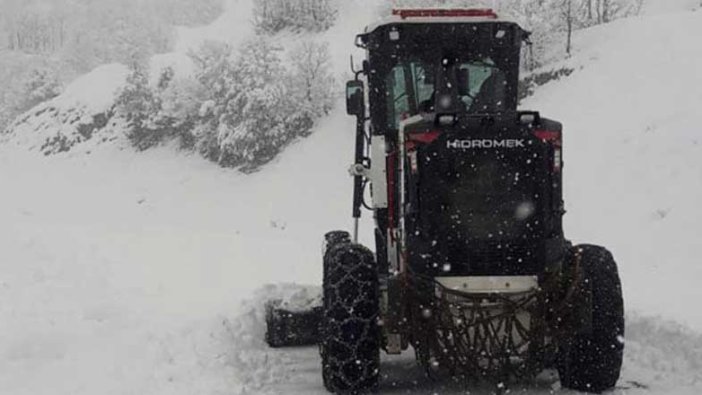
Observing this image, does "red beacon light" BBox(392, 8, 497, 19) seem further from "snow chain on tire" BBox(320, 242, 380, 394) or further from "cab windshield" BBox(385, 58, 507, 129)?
"snow chain on tire" BBox(320, 242, 380, 394)

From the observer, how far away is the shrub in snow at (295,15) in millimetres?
44969

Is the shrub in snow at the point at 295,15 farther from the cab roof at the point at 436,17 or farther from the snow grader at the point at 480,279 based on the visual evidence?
the snow grader at the point at 480,279

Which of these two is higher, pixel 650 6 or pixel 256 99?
pixel 650 6

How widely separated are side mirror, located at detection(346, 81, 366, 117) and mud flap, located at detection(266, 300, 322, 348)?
5.80ft

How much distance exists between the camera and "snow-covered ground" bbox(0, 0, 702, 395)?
6.78 m

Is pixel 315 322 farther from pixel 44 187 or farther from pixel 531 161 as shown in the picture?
pixel 44 187

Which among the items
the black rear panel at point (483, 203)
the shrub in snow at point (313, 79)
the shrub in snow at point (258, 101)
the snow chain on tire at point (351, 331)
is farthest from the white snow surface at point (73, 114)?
the black rear panel at point (483, 203)

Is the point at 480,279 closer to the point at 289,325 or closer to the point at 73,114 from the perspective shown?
the point at 289,325

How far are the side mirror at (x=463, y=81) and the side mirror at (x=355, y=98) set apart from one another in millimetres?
831

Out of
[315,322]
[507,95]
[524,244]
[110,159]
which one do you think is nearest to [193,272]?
[315,322]

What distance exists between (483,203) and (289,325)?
265 cm

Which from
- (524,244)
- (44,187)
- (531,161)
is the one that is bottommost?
(44,187)

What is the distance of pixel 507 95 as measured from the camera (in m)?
7.86

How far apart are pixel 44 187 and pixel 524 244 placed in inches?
1390
